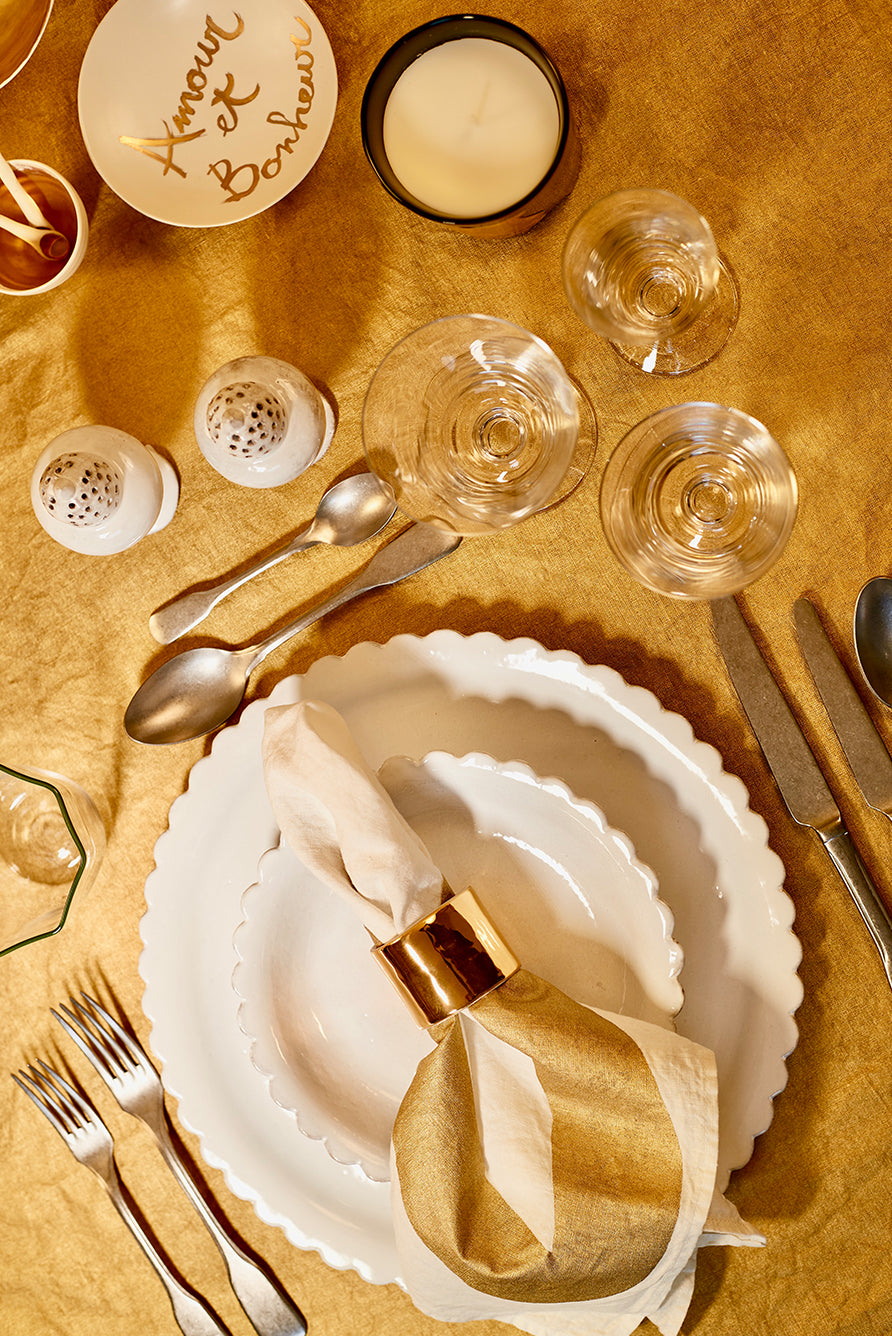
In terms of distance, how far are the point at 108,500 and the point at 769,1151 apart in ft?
2.33

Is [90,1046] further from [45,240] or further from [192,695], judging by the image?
[45,240]

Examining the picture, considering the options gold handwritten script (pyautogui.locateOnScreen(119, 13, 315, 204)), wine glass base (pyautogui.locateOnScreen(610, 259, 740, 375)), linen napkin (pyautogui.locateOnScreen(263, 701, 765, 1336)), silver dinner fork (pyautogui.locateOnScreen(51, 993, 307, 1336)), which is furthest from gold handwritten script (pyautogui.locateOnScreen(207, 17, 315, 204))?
silver dinner fork (pyautogui.locateOnScreen(51, 993, 307, 1336))

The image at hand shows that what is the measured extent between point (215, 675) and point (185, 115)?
47cm

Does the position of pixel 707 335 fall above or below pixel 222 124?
below

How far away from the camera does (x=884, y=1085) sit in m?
0.75

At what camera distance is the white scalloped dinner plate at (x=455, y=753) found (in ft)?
2.39

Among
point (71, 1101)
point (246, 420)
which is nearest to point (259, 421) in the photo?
point (246, 420)

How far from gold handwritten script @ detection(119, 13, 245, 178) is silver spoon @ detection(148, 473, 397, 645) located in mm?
305

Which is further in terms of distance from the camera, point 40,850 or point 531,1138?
point 40,850

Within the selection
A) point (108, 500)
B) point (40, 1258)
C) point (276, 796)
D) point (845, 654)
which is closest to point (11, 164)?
point (108, 500)

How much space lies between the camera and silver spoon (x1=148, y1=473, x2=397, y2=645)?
0.79 m

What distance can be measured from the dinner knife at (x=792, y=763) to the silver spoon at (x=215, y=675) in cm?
23

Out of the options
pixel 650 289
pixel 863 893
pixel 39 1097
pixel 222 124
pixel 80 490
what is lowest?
pixel 863 893

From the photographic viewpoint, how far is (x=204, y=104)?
2.68 ft
